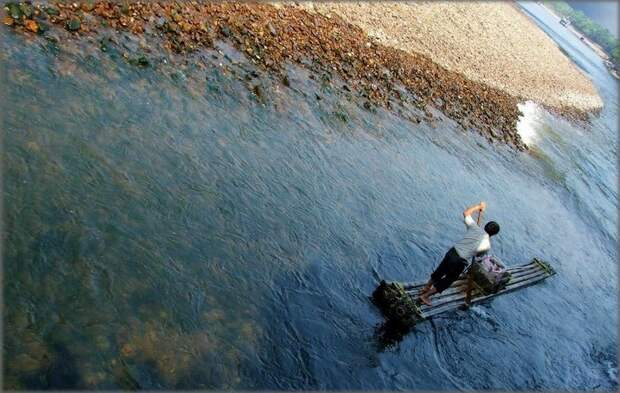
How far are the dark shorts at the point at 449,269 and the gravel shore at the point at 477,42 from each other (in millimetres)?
20137

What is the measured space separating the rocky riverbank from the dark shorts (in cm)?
1192

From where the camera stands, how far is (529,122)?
35.0 meters

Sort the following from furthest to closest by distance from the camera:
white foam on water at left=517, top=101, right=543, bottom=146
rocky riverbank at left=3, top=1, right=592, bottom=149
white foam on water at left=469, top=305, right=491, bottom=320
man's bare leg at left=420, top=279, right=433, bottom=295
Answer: white foam on water at left=517, top=101, right=543, bottom=146 → rocky riverbank at left=3, top=1, right=592, bottom=149 → white foam on water at left=469, top=305, right=491, bottom=320 → man's bare leg at left=420, top=279, right=433, bottom=295

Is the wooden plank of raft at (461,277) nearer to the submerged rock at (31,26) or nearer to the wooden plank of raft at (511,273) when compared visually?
the wooden plank of raft at (511,273)

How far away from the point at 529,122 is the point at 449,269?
26.6 m

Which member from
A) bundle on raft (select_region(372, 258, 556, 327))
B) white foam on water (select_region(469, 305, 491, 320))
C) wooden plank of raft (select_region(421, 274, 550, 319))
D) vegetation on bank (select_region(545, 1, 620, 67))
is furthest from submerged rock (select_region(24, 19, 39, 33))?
vegetation on bank (select_region(545, 1, 620, 67))

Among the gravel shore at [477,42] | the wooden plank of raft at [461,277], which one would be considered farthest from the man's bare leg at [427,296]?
the gravel shore at [477,42]

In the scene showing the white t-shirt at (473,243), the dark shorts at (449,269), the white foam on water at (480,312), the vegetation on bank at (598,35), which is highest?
the vegetation on bank at (598,35)

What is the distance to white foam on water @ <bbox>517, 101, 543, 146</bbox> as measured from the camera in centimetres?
3225

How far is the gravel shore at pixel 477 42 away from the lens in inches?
1248

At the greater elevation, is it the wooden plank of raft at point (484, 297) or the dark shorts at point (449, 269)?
the dark shorts at point (449, 269)

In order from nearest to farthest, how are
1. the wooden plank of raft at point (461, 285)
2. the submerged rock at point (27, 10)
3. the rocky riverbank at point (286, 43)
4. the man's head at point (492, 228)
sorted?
1. the man's head at point (492, 228)
2. the wooden plank of raft at point (461, 285)
3. the submerged rock at point (27, 10)
4. the rocky riverbank at point (286, 43)

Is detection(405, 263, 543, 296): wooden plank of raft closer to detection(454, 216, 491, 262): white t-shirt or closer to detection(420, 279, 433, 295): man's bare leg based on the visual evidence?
detection(420, 279, 433, 295): man's bare leg

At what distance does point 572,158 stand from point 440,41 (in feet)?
41.9
